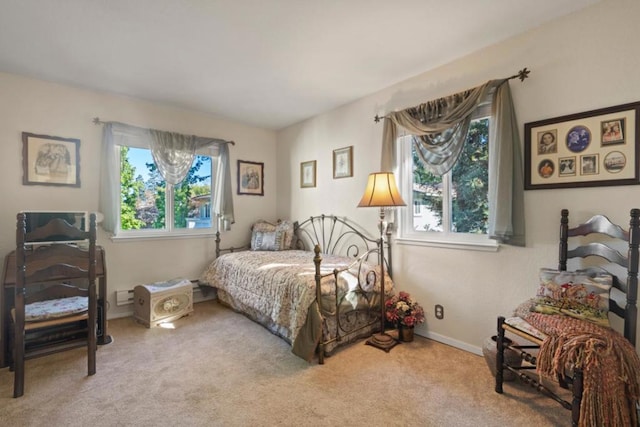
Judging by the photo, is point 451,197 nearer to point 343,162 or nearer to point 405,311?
point 405,311

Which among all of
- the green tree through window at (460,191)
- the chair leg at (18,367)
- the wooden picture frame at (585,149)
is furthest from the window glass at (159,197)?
the wooden picture frame at (585,149)

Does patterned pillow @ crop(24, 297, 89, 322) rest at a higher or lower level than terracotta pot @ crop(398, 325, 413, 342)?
higher

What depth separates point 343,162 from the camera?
3.54 meters

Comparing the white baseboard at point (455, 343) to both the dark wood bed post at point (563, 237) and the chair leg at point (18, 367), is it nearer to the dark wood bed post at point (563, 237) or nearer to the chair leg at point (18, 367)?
the dark wood bed post at point (563, 237)

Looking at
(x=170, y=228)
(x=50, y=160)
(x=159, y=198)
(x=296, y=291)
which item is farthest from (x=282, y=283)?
(x=50, y=160)

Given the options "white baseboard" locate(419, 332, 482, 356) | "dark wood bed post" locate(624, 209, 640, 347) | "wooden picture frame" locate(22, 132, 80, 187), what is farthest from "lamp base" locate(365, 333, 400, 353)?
"wooden picture frame" locate(22, 132, 80, 187)

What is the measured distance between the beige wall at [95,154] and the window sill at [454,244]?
2.44 meters

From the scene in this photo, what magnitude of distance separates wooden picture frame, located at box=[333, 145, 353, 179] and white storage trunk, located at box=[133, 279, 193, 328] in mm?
2189

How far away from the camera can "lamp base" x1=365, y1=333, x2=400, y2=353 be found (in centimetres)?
250

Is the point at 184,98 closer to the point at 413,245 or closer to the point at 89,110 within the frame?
the point at 89,110

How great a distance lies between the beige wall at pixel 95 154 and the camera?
2752 mm

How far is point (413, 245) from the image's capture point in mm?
2850

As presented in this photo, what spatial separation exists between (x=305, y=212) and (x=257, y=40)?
2.32 metres

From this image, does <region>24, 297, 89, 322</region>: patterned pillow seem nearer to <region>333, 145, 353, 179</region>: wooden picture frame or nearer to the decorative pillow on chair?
<region>333, 145, 353, 179</region>: wooden picture frame
